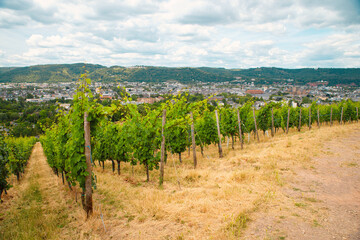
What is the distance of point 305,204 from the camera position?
507 centimetres

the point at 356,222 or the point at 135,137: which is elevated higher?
the point at 135,137

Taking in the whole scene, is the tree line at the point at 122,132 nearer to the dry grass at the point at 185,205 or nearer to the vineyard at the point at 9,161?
the dry grass at the point at 185,205

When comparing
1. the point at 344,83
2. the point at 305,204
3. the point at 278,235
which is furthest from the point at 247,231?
the point at 344,83

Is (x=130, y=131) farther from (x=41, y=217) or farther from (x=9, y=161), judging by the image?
(x=9, y=161)

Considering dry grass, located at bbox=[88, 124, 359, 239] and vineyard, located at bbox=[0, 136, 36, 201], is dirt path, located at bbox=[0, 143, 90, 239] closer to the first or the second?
dry grass, located at bbox=[88, 124, 359, 239]

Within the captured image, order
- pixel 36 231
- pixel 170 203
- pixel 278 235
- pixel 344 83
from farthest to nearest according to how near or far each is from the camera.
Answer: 1. pixel 344 83
2. pixel 170 203
3. pixel 36 231
4. pixel 278 235

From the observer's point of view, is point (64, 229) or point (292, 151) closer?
point (64, 229)

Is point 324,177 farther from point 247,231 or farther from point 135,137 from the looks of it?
point 135,137

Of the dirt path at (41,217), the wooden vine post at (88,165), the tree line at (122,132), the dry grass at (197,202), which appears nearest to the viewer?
the dry grass at (197,202)

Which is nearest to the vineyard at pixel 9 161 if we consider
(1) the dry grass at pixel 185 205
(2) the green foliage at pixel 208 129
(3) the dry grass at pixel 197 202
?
(1) the dry grass at pixel 185 205

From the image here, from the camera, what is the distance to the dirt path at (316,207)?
13.0ft

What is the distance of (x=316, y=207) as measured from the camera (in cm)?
490

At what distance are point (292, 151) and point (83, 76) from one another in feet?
32.1

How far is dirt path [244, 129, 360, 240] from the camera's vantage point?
396 centimetres
